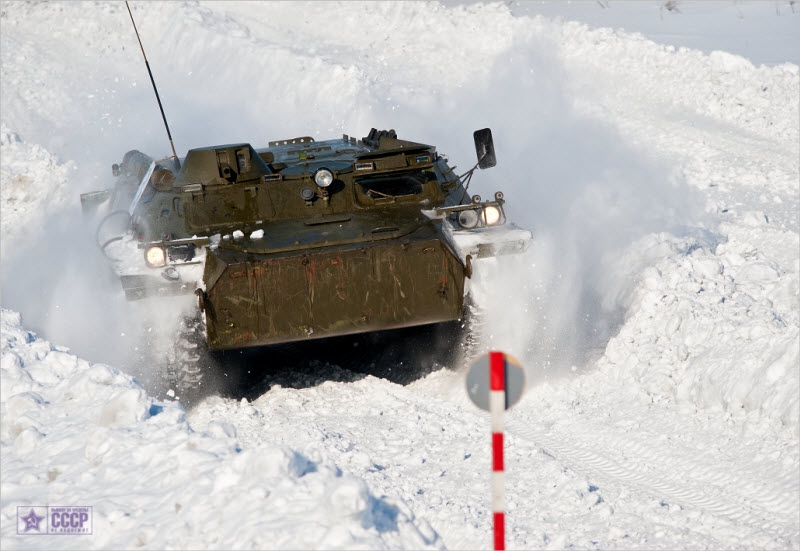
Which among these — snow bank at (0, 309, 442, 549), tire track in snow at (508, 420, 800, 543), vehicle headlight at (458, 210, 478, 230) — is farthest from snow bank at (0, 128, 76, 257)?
tire track in snow at (508, 420, 800, 543)

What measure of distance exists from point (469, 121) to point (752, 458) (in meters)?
11.7

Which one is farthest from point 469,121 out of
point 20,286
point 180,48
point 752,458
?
point 752,458

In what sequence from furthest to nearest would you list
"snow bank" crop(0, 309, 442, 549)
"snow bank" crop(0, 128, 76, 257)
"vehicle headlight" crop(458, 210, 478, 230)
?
"snow bank" crop(0, 128, 76, 257)
"vehicle headlight" crop(458, 210, 478, 230)
"snow bank" crop(0, 309, 442, 549)

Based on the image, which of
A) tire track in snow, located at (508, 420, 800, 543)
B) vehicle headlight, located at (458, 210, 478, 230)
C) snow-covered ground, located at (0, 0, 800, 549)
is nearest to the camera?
snow-covered ground, located at (0, 0, 800, 549)

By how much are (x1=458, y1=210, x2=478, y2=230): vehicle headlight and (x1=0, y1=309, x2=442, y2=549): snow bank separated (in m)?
3.52

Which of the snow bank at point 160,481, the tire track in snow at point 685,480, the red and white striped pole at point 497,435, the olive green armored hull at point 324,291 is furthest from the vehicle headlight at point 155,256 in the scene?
the red and white striped pole at point 497,435

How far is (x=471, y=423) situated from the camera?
766 cm

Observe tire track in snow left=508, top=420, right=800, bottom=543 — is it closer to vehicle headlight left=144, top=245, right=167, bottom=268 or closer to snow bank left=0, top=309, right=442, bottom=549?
snow bank left=0, top=309, right=442, bottom=549

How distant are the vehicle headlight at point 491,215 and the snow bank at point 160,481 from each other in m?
3.67

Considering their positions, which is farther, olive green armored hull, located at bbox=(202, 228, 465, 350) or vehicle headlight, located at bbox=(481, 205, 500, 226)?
vehicle headlight, located at bbox=(481, 205, 500, 226)

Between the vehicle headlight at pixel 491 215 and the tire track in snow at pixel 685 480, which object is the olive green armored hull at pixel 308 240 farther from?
the tire track in snow at pixel 685 480

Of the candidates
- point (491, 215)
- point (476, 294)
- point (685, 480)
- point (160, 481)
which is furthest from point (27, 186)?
point (685, 480)

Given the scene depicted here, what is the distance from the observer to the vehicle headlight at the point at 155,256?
28.3 ft

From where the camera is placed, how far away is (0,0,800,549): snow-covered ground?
560 centimetres
